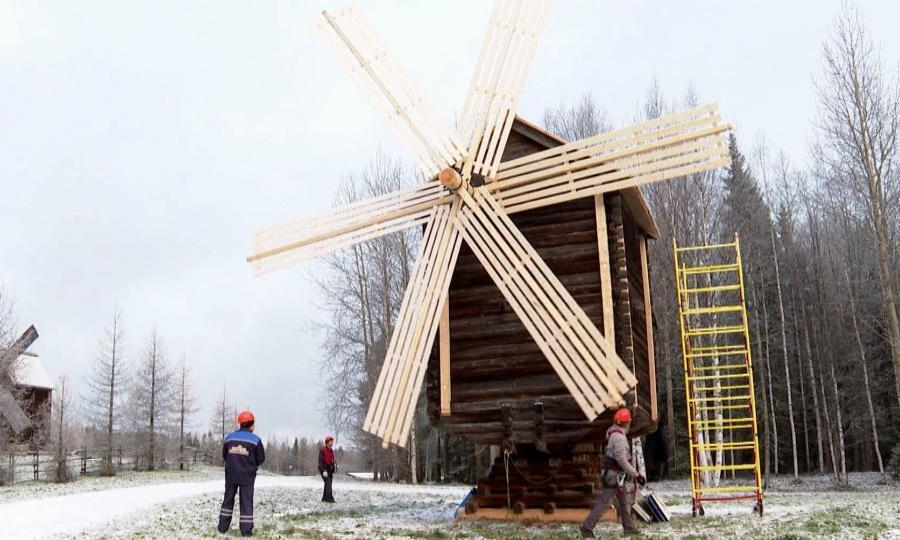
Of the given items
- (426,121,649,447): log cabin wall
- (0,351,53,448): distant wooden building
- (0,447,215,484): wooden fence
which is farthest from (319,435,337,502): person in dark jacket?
(0,351,53,448): distant wooden building

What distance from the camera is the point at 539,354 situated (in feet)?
40.4

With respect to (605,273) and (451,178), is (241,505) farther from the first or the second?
(605,273)

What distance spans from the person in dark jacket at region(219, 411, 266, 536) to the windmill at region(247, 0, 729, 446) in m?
2.32

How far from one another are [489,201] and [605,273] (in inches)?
83.2

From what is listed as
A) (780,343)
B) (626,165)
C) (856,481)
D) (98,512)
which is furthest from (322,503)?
(780,343)

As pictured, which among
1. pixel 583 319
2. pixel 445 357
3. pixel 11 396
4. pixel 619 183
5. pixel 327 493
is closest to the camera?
pixel 583 319

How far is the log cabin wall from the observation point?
476 inches

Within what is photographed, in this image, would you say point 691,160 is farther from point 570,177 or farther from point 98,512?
point 98,512

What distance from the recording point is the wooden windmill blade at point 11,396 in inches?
1196

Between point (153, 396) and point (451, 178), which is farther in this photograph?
point (153, 396)

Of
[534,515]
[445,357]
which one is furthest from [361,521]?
[445,357]

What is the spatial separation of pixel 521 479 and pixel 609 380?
275 centimetres

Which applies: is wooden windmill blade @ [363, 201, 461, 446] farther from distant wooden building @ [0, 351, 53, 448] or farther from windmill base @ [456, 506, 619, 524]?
distant wooden building @ [0, 351, 53, 448]

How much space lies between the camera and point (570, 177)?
12.1 metres
